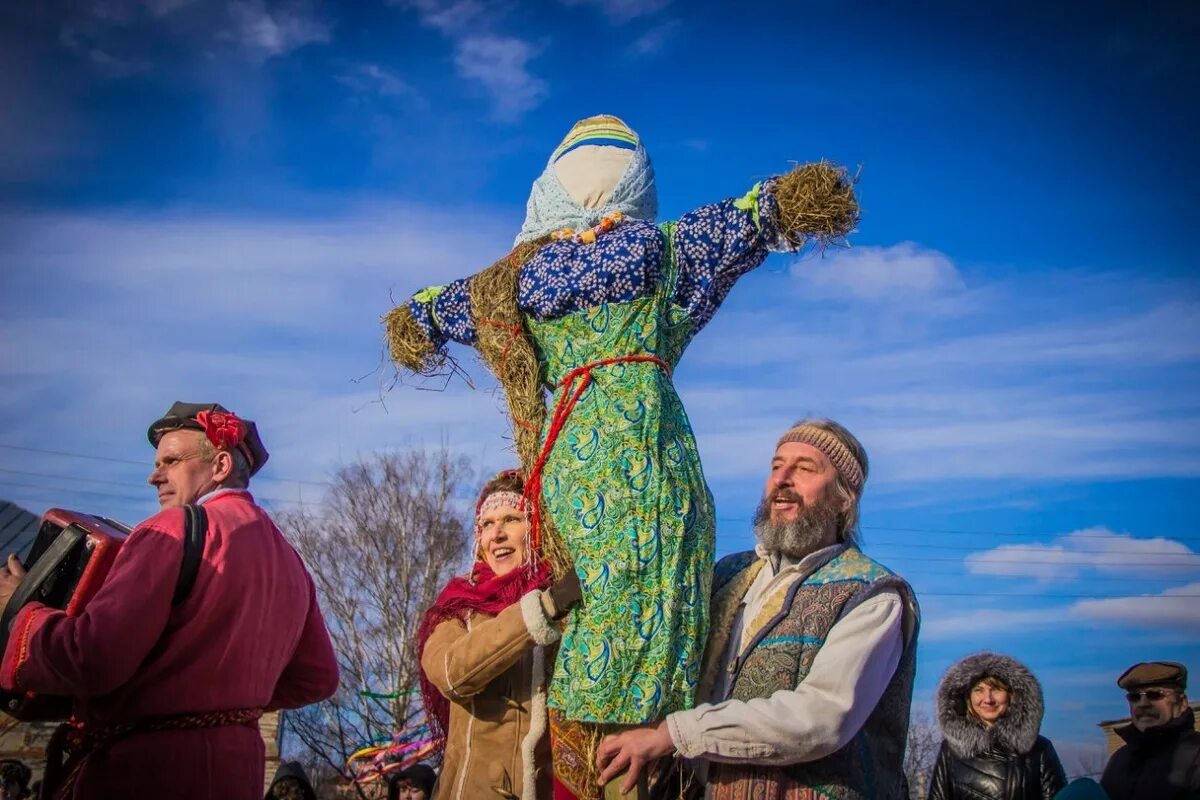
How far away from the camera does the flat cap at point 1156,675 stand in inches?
212

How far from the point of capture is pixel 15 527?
41.4 ft

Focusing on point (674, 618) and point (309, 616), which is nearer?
point (674, 618)

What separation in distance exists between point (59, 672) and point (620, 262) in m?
2.02

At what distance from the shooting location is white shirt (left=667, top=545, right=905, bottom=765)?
2.99 meters

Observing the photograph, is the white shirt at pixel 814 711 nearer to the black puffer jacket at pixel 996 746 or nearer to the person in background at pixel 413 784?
the black puffer jacket at pixel 996 746

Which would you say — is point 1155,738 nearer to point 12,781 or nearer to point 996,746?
point 996,746

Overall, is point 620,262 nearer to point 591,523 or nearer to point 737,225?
point 737,225

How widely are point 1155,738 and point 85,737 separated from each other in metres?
4.67

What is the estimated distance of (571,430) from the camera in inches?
142

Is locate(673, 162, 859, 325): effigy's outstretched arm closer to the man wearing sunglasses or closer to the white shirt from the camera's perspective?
the white shirt

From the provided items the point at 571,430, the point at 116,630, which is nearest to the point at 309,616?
the point at 116,630

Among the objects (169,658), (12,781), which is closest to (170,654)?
(169,658)

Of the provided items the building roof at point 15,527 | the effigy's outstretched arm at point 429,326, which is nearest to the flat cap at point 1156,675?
the effigy's outstretched arm at point 429,326

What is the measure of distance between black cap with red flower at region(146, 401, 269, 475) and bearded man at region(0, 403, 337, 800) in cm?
20
